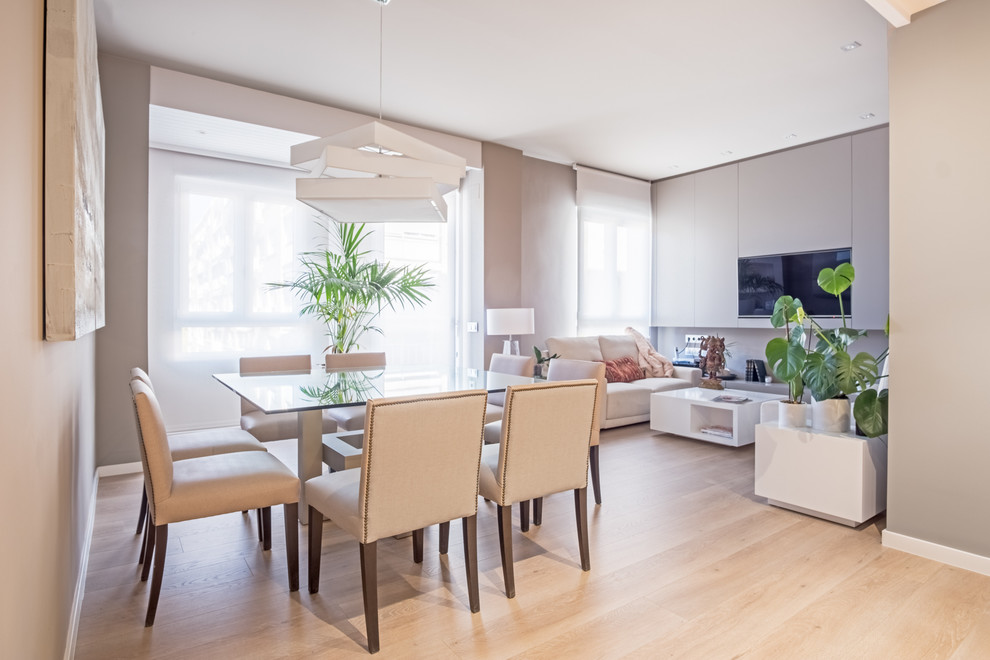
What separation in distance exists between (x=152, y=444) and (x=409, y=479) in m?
0.91

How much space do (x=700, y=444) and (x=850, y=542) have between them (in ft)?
6.73

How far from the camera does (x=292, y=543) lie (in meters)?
2.22

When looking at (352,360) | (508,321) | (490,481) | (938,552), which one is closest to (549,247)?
(508,321)

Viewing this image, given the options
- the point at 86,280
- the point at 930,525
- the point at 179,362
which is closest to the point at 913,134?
the point at 930,525

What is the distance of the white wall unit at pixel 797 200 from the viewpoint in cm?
547

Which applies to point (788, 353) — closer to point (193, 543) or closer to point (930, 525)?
point (930, 525)

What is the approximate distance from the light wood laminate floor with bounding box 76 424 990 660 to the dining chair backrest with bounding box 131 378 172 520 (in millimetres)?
495

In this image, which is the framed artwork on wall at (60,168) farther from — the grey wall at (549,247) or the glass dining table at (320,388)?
the grey wall at (549,247)

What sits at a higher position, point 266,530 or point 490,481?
point 490,481

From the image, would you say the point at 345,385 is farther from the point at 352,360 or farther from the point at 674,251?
the point at 674,251

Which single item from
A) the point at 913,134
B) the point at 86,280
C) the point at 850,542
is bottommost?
the point at 850,542

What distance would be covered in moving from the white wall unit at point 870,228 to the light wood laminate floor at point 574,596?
3.00 meters

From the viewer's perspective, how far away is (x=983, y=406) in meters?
2.43

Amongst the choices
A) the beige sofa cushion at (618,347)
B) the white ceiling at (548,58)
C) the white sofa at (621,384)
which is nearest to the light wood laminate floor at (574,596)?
the white sofa at (621,384)
